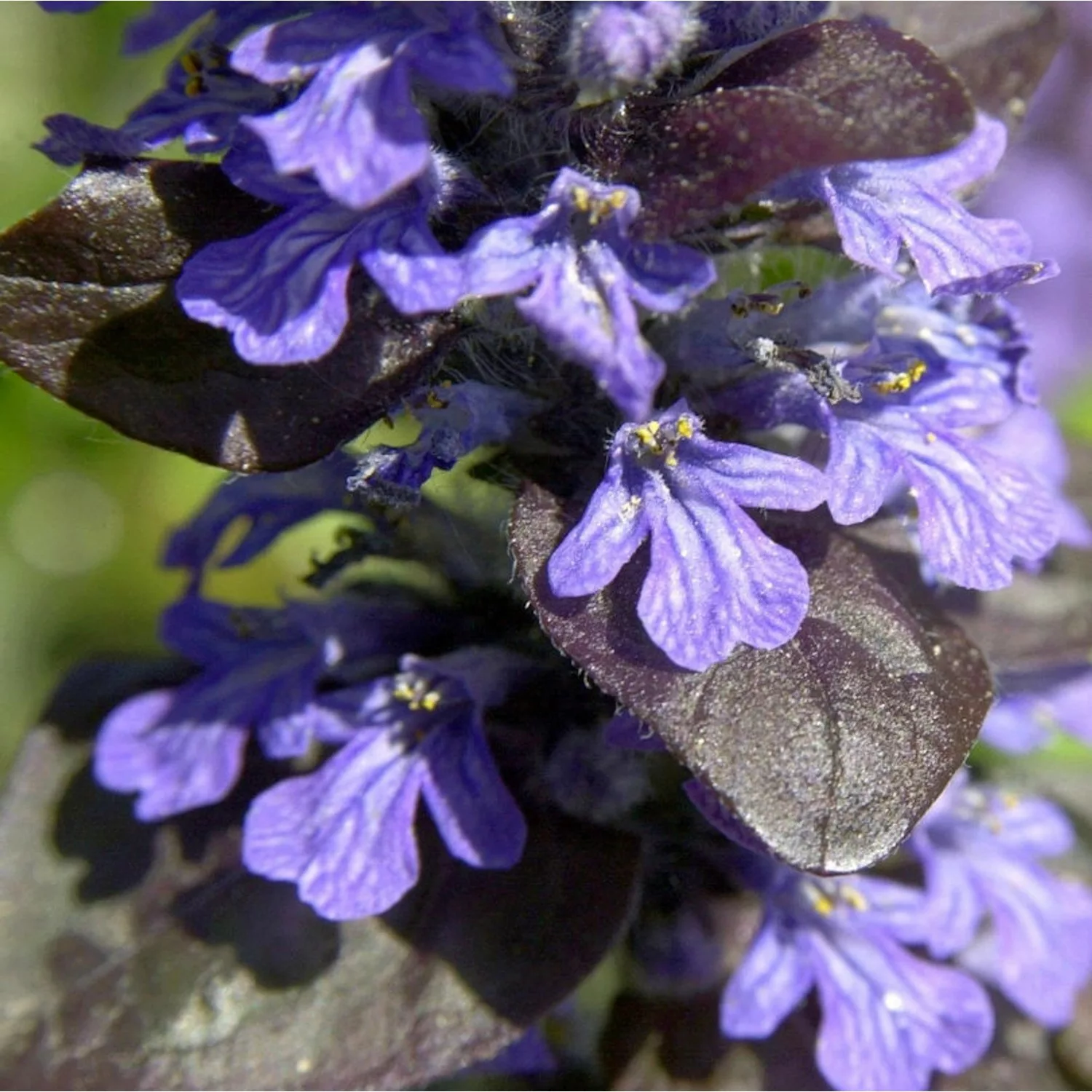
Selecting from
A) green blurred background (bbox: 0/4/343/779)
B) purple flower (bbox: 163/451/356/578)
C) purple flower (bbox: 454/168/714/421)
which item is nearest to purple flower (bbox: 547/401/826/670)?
purple flower (bbox: 454/168/714/421)

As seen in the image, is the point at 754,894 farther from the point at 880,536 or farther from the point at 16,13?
the point at 16,13

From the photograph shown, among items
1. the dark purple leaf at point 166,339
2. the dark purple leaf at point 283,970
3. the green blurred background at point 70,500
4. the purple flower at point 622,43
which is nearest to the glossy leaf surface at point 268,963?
the dark purple leaf at point 283,970

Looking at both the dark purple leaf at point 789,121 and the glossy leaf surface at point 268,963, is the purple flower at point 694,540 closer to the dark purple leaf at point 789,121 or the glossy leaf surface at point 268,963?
the dark purple leaf at point 789,121

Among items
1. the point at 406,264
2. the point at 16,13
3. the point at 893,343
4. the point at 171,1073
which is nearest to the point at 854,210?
the point at 893,343

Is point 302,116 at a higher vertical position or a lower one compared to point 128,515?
higher

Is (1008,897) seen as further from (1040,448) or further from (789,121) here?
(789,121)

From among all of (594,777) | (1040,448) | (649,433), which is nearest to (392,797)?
(594,777)

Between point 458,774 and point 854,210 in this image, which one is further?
point 458,774
